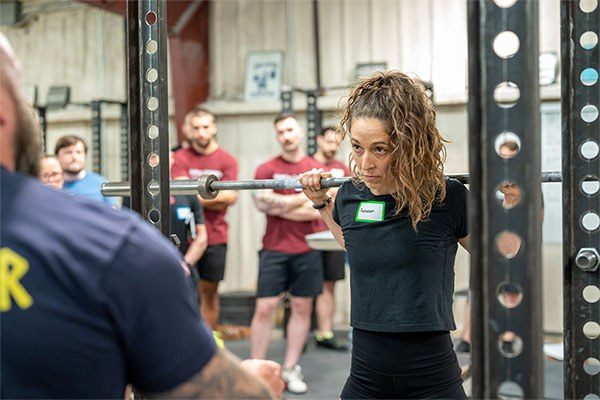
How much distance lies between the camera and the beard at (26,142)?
3.05 feet

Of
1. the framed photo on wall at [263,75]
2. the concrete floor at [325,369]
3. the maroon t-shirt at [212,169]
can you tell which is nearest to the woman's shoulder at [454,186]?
the concrete floor at [325,369]

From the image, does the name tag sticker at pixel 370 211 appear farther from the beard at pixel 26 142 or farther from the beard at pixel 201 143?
the beard at pixel 201 143

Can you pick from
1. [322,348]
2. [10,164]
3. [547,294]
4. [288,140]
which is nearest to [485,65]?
[10,164]

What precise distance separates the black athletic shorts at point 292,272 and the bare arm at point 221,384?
144 inches

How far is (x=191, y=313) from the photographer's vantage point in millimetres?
946

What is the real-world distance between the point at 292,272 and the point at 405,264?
301 cm

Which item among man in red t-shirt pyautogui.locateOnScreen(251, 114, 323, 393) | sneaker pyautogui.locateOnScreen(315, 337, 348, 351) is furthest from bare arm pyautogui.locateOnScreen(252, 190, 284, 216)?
sneaker pyautogui.locateOnScreen(315, 337, 348, 351)

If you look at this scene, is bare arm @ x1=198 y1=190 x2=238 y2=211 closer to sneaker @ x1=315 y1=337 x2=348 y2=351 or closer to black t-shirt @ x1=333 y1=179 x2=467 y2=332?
sneaker @ x1=315 y1=337 x2=348 y2=351

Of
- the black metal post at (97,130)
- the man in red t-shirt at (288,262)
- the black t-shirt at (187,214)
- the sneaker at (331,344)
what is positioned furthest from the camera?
the black metal post at (97,130)

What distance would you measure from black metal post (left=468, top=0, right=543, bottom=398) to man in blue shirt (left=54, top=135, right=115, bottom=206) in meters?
4.03

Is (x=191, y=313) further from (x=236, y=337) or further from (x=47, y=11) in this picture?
(x=47, y=11)

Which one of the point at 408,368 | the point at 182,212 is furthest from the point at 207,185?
the point at 182,212

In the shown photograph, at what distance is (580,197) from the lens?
1.69 m

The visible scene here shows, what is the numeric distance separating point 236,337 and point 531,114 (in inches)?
212
